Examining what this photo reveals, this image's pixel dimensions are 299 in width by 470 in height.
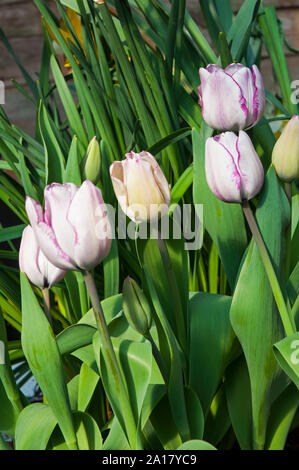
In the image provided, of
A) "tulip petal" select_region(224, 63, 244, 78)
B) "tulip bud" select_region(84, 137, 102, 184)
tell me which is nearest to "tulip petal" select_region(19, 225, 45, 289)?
"tulip bud" select_region(84, 137, 102, 184)

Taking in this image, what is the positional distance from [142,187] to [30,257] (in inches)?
4.6

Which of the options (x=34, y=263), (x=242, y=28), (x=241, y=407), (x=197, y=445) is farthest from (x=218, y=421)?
(x=242, y=28)

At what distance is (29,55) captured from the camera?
1.95 metres

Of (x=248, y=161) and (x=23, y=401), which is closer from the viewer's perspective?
(x=248, y=161)

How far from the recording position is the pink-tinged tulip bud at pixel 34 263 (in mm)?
467

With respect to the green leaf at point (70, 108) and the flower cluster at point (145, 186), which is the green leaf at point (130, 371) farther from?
the green leaf at point (70, 108)

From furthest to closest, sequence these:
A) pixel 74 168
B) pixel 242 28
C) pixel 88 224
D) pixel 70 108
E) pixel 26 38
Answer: pixel 26 38, pixel 70 108, pixel 242 28, pixel 74 168, pixel 88 224

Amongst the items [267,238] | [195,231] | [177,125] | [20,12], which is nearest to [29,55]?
[20,12]

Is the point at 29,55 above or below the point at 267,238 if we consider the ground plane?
above

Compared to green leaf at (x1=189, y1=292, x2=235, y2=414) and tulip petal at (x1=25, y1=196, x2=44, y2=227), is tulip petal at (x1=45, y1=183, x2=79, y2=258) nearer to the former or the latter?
tulip petal at (x1=25, y1=196, x2=44, y2=227)

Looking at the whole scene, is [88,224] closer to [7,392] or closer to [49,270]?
[49,270]

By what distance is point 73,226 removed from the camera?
1.24 ft
